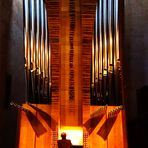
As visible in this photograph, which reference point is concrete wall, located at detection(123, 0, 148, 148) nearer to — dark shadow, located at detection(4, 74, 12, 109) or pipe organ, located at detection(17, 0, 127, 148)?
pipe organ, located at detection(17, 0, 127, 148)

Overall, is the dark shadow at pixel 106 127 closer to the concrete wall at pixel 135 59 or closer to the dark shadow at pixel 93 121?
the dark shadow at pixel 93 121

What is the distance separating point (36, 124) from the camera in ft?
21.2

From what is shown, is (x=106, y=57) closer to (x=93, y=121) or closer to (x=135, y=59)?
(x=93, y=121)

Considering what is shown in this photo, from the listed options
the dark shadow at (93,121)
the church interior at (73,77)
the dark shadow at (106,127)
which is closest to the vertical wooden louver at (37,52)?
the church interior at (73,77)

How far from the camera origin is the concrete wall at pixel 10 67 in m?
6.74

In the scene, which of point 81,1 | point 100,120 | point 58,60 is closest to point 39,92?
point 58,60

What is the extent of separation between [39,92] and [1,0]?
5.88 feet

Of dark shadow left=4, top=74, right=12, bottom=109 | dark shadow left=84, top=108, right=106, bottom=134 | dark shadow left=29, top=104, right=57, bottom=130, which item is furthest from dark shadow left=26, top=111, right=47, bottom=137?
dark shadow left=84, top=108, right=106, bottom=134

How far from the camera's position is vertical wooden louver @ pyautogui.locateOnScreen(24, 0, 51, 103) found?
20.7 ft

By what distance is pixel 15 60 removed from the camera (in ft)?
24.0

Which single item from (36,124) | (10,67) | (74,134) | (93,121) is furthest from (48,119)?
(10,67)

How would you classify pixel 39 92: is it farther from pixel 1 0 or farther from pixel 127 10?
pixel 127 10

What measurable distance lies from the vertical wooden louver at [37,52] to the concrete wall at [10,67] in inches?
24.3

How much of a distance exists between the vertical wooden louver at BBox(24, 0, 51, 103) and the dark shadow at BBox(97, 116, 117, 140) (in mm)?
965
